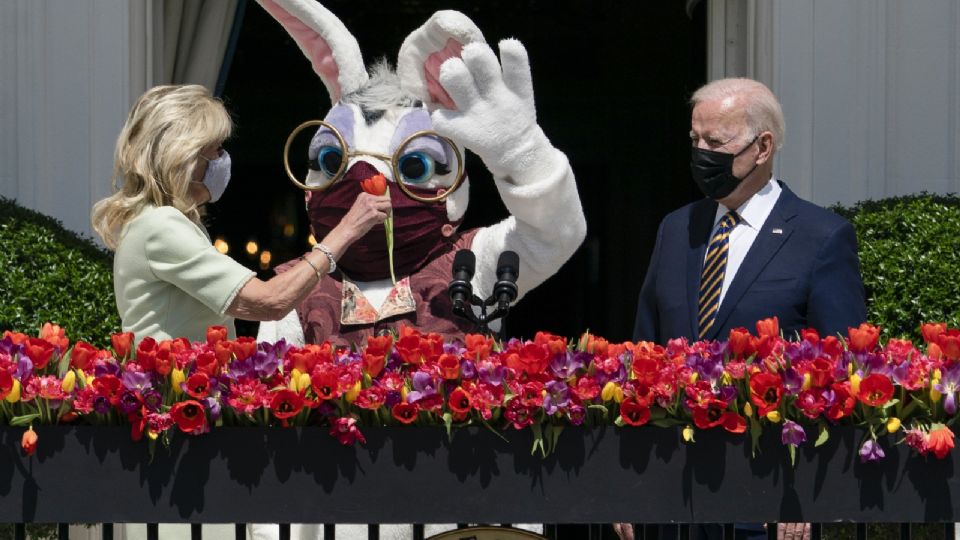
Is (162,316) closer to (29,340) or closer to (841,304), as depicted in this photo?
(29,340)

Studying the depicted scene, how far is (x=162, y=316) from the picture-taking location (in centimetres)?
335

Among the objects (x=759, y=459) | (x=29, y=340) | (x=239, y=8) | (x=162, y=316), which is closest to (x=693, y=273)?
(x=759, y=459)

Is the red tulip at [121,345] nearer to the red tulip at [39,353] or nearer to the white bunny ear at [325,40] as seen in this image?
the red tulip at [39,353]

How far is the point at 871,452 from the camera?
8.96ft

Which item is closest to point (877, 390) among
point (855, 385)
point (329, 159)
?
point (855, 385)

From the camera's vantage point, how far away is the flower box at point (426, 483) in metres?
2.75

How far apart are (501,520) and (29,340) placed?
100 cm

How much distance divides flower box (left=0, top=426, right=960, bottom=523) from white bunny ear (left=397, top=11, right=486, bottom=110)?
1272 millimetres

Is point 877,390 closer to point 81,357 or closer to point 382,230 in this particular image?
point 81,357

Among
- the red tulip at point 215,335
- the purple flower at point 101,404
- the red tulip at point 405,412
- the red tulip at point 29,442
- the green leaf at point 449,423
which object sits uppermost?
the red tulip at point 215,335

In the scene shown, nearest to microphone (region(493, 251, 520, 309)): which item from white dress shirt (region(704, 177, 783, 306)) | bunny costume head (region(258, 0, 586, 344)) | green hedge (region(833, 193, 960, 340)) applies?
bunny costume head (region(258, 0, 586, 344))

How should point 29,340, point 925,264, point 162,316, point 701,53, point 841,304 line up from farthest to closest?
1. point 701,53
2. point 925,264
3. point 841,304
4. point 162,316
5. point 29,340

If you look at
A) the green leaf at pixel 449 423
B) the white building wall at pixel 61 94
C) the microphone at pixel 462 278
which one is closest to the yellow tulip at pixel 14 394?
the green leaf at pixel 449 423

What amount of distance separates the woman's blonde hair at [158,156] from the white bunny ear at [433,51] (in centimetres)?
68
